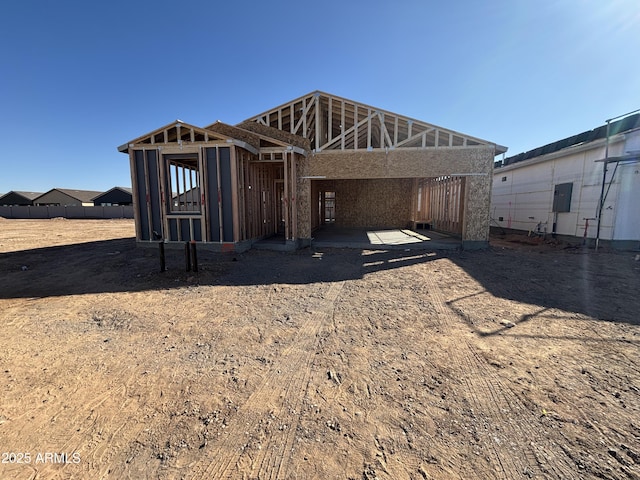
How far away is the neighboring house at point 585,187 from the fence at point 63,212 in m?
39.6

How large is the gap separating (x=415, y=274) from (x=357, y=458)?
566 cm

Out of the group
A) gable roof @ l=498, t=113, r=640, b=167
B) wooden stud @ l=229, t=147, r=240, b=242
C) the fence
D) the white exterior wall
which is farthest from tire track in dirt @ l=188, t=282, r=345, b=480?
the fence

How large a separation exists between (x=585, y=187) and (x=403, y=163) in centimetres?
786

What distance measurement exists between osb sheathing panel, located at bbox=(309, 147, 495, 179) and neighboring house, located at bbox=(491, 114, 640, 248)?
4.60 m

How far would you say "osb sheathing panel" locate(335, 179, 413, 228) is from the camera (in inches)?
694

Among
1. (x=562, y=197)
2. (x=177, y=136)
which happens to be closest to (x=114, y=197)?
(x=177, y=136)

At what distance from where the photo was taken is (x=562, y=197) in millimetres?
12375

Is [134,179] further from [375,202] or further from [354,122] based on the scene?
[375,202]

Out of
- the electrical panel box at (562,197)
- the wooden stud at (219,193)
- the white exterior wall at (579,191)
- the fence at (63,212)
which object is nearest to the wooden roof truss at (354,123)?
the wooden stud at (219,193)

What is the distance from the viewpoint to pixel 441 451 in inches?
78.0

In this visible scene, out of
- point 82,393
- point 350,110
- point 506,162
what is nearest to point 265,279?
point 82,393

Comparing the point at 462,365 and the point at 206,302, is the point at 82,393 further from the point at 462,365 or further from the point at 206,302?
the point at 462,365

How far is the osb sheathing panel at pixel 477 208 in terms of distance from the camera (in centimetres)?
970

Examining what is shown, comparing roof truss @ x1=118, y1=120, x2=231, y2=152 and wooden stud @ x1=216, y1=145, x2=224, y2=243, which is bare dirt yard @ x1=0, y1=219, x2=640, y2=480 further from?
roof truss @ x1=118, y1=120, x2=231, y2=152
